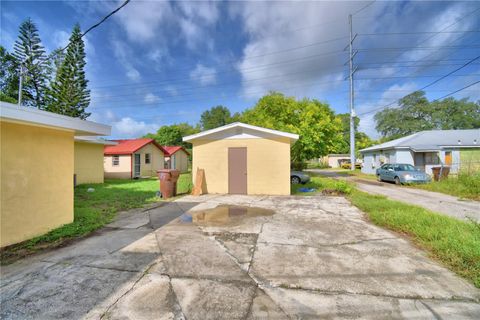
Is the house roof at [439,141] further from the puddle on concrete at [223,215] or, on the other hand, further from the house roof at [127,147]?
the house roof at [127,147]

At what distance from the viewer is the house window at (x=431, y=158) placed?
17.7 metres

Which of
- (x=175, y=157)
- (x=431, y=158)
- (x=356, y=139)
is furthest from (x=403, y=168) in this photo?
(x=356, y=139)

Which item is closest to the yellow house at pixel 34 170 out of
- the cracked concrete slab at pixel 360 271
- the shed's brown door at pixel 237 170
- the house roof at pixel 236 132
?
the cracked concrete slab at pixel 360 271

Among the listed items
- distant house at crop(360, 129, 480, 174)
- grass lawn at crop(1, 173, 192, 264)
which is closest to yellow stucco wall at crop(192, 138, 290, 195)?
grass lawn at crop(1, 173, 192, 264)

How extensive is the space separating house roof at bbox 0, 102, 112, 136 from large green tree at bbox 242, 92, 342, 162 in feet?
45.8

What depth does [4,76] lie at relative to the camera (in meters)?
22.7

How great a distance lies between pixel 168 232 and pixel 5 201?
117 inches

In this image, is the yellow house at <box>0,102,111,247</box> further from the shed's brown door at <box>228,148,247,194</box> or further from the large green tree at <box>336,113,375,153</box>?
the large green tree at <box>336,113,375,153</box>

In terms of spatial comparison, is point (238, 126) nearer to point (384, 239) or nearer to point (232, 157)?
point (232, 157)

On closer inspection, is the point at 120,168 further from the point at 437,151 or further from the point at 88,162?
the point at 437,151

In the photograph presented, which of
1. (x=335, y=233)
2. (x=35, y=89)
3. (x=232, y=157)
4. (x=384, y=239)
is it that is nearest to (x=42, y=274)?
(x=335, y=233)

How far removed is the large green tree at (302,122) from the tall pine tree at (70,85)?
19.4m

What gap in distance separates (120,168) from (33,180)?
1449cm

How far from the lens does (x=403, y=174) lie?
13.4m
